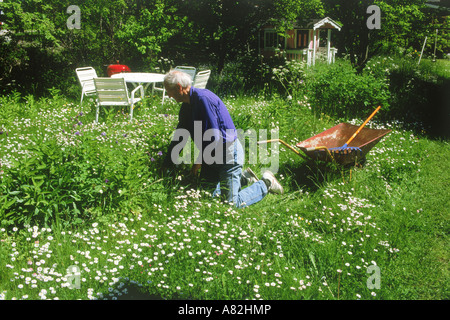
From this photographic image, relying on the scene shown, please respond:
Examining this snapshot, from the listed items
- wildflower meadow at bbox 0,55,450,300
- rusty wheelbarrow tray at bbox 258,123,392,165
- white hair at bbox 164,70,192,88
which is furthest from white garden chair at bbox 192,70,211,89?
white hair at bbox 164,70,192,88

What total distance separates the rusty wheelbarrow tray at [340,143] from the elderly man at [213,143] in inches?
25.1

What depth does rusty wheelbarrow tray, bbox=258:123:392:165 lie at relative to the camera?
5.29 m

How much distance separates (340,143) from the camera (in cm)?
625

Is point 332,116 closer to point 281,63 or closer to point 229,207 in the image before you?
point 281,63

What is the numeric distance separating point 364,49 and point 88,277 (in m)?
11.3

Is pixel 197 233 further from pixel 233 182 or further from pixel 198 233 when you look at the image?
pixel 233 182

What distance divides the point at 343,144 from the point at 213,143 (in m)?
2.55

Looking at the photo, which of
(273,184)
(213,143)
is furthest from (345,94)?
(213,143)

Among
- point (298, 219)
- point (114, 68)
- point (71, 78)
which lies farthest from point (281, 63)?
point (298, 219)

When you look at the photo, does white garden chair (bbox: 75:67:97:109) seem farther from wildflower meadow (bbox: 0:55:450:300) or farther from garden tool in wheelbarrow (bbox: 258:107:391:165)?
garden tool in wheelbarrow (bbox: 258:107:391:165)

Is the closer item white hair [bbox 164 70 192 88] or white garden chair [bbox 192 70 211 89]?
white hair [bbox 164 70 192 88]

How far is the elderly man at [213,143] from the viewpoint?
450 centimetres

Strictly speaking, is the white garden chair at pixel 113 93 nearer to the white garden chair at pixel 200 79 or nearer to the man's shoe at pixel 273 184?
the white garden chair at pixel 200 79

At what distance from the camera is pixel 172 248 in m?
3.61
